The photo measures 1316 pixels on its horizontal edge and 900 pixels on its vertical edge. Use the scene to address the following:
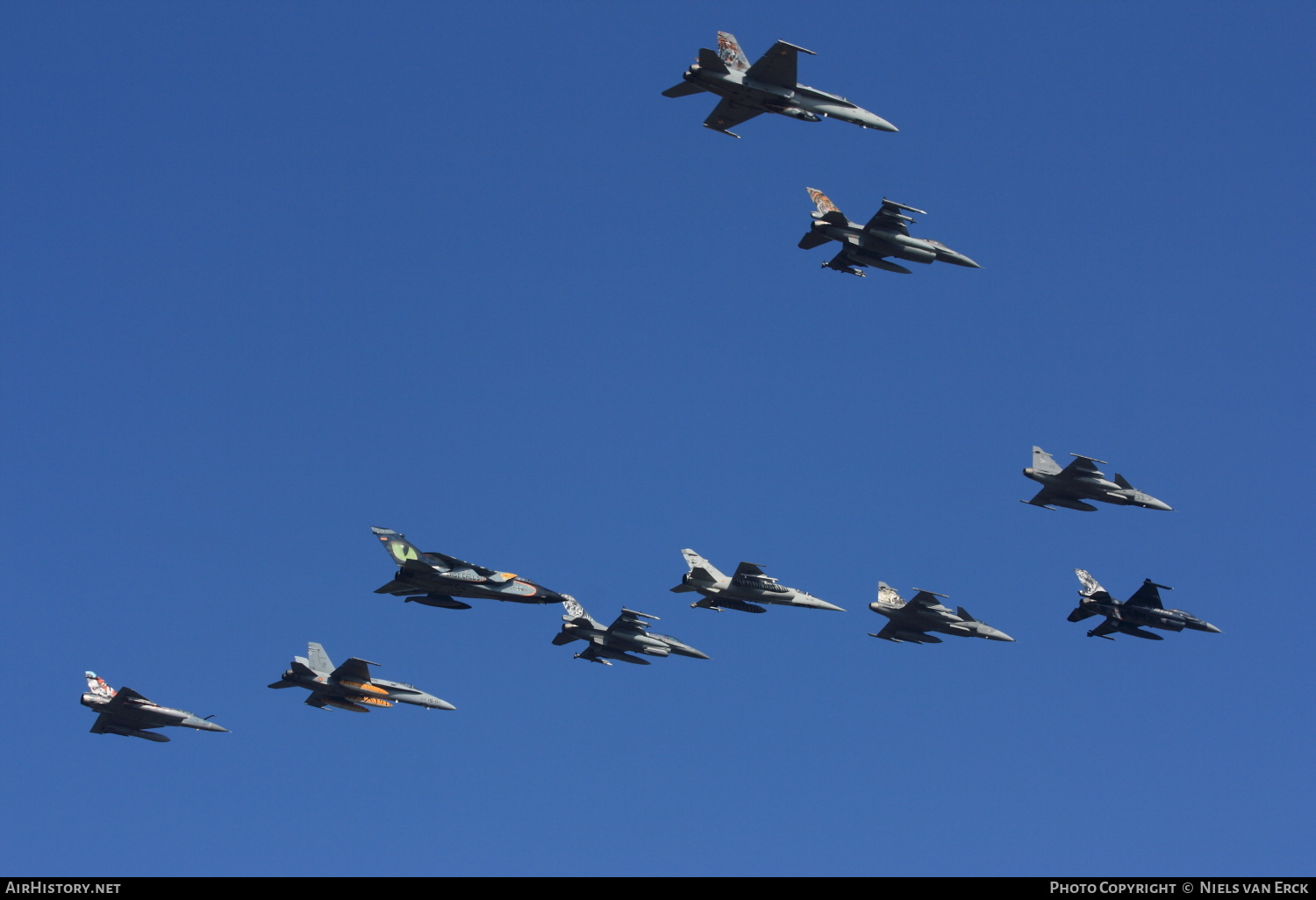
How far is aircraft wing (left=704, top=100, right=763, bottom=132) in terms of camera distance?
64.8 meters

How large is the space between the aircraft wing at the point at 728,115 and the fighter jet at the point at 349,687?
1471 inches

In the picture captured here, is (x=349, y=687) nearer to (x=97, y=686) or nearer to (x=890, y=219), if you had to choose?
(x=97, y=686)

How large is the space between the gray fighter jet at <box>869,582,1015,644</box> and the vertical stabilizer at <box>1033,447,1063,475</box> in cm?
965

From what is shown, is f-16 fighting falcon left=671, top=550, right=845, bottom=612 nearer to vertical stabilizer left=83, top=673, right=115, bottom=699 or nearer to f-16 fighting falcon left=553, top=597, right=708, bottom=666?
f-16 fighting falcon left=553, top=597, right=708, bottom=666

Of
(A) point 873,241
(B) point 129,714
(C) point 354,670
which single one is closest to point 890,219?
(A) point 873,241

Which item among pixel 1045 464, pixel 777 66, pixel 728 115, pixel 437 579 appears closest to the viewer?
pixel 777 66

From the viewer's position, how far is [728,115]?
214 feet

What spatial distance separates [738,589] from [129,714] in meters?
38.4

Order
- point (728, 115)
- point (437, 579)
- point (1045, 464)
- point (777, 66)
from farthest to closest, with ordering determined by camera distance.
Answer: point (1045, 464)
point (437, 579)
point (728, 115)
point (777, 66)

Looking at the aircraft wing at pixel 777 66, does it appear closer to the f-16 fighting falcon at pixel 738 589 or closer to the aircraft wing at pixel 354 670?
the f-16 fighting falcon at pixel 738 589

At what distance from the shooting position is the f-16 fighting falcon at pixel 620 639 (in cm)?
7819

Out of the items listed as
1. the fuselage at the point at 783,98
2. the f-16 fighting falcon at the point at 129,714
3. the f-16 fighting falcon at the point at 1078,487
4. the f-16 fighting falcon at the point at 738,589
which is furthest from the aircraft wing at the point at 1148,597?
the f-16 fighting falcon at the point at 129,714
